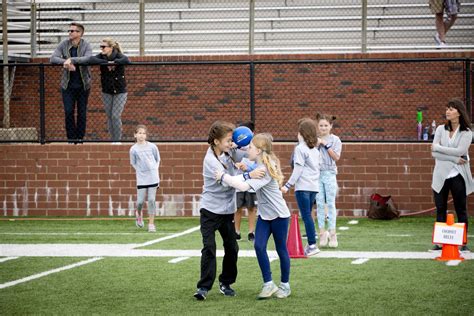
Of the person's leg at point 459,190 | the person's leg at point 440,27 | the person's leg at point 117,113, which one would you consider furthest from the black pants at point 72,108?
the person's leg at point 459,190

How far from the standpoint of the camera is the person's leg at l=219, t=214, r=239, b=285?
9367mm

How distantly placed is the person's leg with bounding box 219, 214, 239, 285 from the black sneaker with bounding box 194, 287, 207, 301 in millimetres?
304

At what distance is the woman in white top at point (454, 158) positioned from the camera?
39.3 feet

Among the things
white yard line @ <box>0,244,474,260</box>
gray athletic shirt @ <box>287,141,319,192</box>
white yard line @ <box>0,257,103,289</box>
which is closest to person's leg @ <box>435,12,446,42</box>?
gray athletic shirt @ <box>287,141,319,192</box>

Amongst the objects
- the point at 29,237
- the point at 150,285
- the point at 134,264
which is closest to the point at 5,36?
the point at 29,237

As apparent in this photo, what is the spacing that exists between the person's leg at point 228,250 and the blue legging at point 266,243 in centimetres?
30

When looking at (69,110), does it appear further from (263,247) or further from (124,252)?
(263,247)

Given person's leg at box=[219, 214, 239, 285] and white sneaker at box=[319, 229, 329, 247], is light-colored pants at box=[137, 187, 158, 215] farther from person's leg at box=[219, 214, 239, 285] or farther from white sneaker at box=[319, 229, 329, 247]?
person's leg at box=[219, 214, 239, 285]

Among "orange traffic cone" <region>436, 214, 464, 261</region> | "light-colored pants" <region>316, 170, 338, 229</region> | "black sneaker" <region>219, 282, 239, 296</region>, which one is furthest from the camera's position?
"light-colored pants" <region>316, 170, 338, 229</region>

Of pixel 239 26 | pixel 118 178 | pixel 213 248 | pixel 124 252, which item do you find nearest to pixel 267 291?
pixel 213 248

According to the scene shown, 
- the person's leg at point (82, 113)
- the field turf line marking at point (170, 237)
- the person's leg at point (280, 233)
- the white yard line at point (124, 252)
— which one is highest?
the person's leg at point (82, 113)

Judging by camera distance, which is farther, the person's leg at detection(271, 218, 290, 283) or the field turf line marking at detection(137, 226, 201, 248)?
the field turf line marking at detection(137, 226, 201, 248)

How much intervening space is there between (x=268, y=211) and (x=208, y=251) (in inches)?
26.7

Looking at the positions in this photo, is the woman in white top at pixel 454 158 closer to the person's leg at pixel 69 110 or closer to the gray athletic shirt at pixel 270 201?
the gray athletic shirt at pixel 270 201
